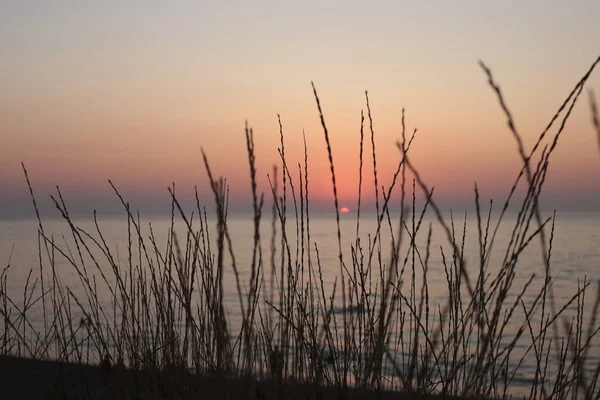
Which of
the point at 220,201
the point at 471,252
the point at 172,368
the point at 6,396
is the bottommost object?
the point at 471,252

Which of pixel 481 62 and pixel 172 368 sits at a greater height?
pixel 481 62

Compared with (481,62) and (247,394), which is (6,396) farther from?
(481,62)

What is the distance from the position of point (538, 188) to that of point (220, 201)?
0.67 metres

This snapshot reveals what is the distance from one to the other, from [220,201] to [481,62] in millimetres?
518

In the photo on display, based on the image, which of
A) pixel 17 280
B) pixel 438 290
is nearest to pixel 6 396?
pixel 438 290

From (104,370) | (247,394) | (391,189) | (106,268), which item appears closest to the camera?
(247,394)

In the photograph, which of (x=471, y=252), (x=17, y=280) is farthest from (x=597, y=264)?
(x=17, y=280)

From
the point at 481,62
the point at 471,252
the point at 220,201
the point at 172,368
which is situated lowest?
the point at 471,252

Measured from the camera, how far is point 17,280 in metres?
17.2

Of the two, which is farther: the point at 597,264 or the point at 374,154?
the point at 597,264

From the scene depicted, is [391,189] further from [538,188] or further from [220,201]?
[220,201]

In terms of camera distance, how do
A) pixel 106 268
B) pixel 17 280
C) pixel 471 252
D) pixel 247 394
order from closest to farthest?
pixel 247 394 → pixel 17 280 → pixel 106 268 → pixel 471 252

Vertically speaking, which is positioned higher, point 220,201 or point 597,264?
point 220,201

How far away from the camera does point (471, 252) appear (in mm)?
29188
